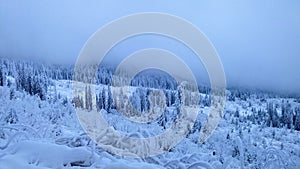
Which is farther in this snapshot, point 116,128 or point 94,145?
point 116,128

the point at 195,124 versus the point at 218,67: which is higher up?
the point at 218,67

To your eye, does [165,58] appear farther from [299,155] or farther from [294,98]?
[294,98]

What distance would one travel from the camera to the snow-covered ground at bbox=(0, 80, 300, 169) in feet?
11.9

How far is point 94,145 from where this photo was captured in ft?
13.3

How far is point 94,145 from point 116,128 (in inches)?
155

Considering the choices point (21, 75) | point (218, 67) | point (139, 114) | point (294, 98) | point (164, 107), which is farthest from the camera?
point (294, 98)

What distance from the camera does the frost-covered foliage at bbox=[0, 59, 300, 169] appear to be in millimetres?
3673

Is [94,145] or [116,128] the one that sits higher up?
[94,145]

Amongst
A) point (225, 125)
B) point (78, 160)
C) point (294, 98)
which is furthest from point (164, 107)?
point (294, 98)

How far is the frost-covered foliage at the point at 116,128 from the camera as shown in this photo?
12.0 feet

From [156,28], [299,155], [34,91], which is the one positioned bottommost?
[299,155]

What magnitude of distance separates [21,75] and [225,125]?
7895 mm

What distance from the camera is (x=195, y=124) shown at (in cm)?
1113

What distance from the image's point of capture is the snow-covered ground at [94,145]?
11.9ft
